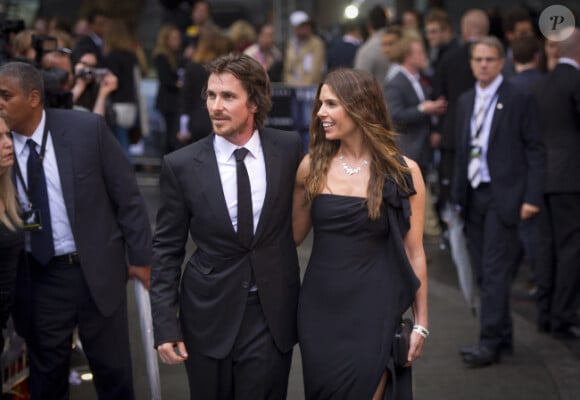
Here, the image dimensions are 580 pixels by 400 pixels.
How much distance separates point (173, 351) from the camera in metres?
3.91

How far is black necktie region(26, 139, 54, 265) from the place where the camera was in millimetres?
4559

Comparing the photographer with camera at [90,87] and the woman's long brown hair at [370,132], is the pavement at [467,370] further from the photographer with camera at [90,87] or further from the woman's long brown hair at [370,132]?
the woman's long brown hair at [370,132]

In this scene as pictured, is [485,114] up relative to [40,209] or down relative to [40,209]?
up

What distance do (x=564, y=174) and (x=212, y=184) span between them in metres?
3.76

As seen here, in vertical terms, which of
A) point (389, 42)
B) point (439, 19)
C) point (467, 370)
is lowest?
point (467, 370)

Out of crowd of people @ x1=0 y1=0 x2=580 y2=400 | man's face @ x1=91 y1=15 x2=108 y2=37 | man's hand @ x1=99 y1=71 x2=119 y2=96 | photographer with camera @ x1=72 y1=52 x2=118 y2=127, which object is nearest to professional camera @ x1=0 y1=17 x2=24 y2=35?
crowd of people @ x1=0 y1=0 x2=580 y2=400

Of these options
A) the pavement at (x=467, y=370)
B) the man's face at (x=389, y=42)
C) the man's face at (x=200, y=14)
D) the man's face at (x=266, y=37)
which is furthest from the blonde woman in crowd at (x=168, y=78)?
the pavement at (x=467, y=370)

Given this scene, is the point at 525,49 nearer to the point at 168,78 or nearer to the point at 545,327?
the point at 545,327

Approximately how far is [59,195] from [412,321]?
1731mm

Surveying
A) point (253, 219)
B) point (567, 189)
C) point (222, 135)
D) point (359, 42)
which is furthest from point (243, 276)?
point (359, 42)

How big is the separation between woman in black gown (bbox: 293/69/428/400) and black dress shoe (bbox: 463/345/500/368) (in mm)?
2394

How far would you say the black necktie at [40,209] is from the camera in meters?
4.56

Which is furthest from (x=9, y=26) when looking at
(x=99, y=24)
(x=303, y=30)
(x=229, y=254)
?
(x=303, y=30)

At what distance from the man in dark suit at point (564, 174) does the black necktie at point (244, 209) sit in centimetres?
362
